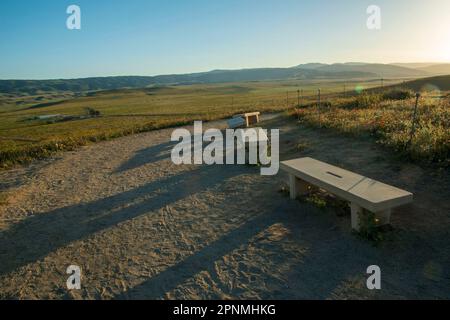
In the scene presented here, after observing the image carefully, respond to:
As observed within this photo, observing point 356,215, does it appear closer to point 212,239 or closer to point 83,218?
point 212,239

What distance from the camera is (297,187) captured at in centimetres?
A: 607

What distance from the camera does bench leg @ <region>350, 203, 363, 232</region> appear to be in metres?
4.59

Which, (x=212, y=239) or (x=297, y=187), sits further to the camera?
(x=297, y=187)

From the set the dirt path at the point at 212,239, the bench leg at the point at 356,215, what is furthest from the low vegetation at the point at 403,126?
the bench leg at the point at 356,215

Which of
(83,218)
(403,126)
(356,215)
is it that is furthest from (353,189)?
(403,126)

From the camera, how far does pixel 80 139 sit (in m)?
13.1

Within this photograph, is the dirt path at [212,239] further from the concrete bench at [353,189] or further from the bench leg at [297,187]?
the concrete bench at [353,189]
